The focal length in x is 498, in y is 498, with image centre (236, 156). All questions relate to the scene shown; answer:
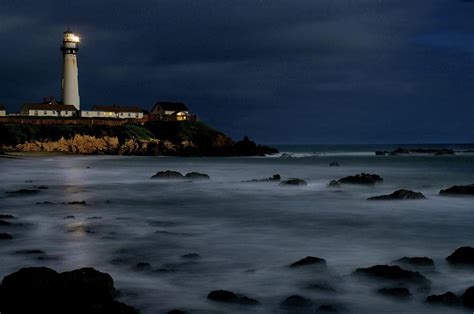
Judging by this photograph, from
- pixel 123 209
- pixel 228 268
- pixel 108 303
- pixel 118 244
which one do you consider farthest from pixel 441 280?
pixel 123 209

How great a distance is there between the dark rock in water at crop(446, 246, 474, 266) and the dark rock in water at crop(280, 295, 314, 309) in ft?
9.86

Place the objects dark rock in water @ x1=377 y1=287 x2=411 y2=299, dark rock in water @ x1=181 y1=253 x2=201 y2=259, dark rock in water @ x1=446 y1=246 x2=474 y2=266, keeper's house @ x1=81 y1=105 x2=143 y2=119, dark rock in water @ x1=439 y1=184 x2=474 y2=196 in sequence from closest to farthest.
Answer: dark rock in water @ x1=377 y1=287 x2=411 y2=299
dark rock in water @ x1=446 y1=246 x2=474 y2=266
dark rock in water @ x1=181 y1=253 x2=201 y2=259
dark rock in water @ x1=439 y1=184 x2=474 y2=196
keeper's house @ x1=81 y1=105 x2=143 y2=119

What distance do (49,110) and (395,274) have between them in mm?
66139

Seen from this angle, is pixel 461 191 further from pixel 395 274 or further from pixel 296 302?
pixel 296 302

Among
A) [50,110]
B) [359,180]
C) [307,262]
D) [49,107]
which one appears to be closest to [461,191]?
[359,180]

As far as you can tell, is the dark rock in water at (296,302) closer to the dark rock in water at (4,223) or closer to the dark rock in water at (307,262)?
the dark rock in water at (307,262)

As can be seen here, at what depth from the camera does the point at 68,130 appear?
195ft

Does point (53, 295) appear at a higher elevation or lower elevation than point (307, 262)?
higher

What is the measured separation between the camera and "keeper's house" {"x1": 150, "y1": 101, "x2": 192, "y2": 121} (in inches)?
2913

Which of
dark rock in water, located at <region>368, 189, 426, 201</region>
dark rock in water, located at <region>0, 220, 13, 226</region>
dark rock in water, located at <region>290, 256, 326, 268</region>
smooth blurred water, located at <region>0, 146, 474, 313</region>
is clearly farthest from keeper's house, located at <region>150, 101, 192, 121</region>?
dark rock in water, located at <region>290, 256, 326, 268</region>

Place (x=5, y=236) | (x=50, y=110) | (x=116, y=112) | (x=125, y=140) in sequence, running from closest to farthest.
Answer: (x=5, y=236) → (x=125, y=140) → (x=50, y=110) → (x=116, y=112)

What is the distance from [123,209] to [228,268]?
8.26 metres

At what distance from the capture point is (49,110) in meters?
66.6

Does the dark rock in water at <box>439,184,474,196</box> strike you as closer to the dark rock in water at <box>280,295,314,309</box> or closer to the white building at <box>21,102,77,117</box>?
the dark rock in water at <box>280,295,314,309</box>
